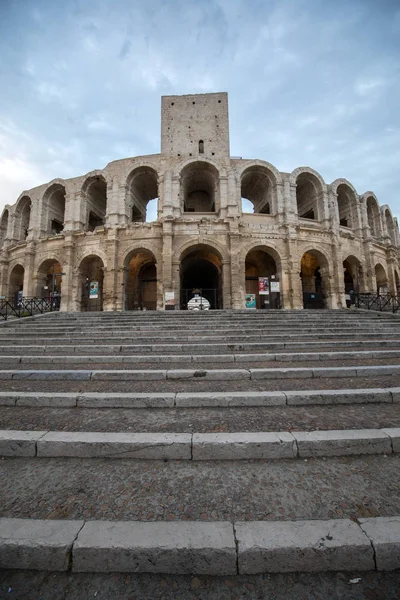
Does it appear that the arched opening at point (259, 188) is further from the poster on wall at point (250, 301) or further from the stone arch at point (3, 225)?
the stone arch at point (3, 225)

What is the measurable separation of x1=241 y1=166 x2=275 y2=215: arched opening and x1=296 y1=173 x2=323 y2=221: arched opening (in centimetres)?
299

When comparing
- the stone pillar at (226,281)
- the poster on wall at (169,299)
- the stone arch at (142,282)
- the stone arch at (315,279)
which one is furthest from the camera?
the stone arch at (142,282)

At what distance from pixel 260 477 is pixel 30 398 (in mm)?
3336

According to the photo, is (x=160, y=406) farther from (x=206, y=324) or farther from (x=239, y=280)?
(x=239, y=280)

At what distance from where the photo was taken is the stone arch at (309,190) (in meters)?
18.8

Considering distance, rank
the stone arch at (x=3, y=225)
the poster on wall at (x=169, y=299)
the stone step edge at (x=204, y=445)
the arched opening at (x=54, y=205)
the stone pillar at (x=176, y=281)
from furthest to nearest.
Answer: the stone arch at (x=3, y=225)
the arched opening at (x=54, y=205)
the stone pillar at (x=176, y=281)
the poster on wall at (x=169, y=299)
the stone step edge at (x=204, y=445)

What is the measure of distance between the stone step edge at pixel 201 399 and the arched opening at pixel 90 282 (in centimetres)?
1491

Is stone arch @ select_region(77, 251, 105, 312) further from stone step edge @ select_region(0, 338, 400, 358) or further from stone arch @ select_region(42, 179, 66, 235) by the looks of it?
stone step edge @ select_region(0, 338, 400, 358)

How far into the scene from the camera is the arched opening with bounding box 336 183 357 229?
2041cm

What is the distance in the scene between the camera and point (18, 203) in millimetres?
21625

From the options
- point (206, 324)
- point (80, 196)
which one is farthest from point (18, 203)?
point (206, 324)

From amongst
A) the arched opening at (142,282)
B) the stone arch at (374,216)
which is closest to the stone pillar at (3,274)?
the arched opening at (142,282)

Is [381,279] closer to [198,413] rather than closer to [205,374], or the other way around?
[205,374]

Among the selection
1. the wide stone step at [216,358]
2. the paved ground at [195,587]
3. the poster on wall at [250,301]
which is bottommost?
the paved ground at [195,587]
